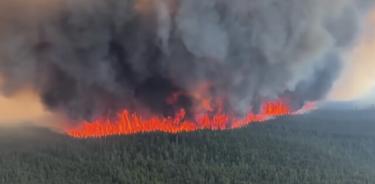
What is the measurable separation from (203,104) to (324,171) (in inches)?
479

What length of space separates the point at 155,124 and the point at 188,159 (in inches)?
376

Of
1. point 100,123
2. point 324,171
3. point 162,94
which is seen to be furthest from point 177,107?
point 324,171

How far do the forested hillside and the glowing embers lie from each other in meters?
2.60

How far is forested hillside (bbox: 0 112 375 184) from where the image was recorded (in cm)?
4284

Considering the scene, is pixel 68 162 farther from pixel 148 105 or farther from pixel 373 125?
pixel 373 125

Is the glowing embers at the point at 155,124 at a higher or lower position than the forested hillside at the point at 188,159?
higher

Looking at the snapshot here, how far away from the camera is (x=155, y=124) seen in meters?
55.7

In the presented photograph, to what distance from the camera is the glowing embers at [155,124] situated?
176ft

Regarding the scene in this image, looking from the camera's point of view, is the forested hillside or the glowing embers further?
the glowing embers

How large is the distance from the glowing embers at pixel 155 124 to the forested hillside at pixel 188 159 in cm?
260

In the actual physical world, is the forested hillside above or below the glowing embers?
below

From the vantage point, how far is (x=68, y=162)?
43688mm

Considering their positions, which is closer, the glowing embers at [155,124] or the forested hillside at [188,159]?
the forested hillside at [188,159]

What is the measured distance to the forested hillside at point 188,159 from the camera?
42.8 m
